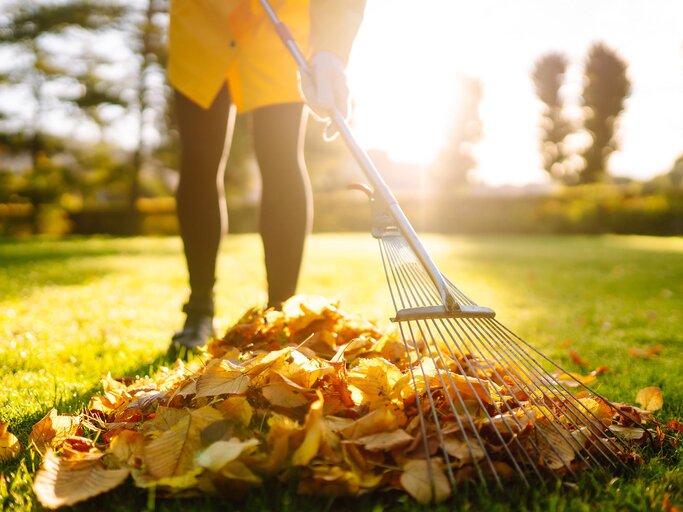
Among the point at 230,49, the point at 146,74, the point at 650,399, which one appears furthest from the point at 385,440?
the point at 146,74

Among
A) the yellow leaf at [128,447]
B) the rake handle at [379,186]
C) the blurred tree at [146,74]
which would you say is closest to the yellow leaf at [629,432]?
the rake handle at [379,186]

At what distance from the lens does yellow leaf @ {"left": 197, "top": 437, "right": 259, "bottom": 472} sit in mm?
1023

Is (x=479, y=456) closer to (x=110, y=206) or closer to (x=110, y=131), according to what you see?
(x=110, y=131)

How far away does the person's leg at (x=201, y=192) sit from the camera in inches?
87.8

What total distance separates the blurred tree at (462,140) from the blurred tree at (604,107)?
289 inches

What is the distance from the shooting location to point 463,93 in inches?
1538

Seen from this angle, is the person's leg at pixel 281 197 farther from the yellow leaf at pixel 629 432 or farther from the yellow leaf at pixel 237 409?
the yellow leaf at pixel 629 432

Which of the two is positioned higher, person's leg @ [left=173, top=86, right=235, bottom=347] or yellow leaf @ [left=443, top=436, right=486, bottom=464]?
person's leg @ [left=173, top=86, right=235, bottom=347]

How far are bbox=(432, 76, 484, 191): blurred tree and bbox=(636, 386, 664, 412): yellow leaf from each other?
121 feet

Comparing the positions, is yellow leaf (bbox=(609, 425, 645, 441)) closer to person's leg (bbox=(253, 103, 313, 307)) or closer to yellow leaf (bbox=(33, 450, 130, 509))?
yellow leaf (bbox=(33, 450, 130, 509))

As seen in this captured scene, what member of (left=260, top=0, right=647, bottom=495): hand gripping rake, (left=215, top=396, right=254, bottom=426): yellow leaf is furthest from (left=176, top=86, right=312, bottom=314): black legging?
(left=215, top=396, right=254, bottom=426): yellow leaf

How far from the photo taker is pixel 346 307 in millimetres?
2535

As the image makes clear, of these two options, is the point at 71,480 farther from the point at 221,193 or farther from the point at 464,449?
the point at 221,193

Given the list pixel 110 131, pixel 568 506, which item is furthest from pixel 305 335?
pixel 110 131
